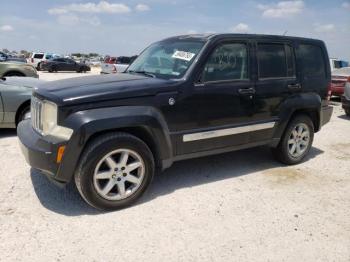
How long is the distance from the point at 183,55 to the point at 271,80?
52.5 inches

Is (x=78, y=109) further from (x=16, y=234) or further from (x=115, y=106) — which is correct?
(x=16, y=234)

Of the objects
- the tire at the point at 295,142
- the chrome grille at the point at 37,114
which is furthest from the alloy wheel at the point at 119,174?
the tire at the point at 295,142

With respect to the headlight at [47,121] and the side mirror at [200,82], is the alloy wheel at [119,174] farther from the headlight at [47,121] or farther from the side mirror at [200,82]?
the side mirror at [200,82]

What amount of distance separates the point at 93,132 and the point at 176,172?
1769 millimetres

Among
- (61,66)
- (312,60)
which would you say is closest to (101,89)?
(312,60)

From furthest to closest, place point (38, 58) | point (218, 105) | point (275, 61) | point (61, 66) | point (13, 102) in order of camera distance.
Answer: point (38, 58), point (61, 66), point (13, 102), point (275, 61), point (218, 105)

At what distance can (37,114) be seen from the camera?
3.79 m

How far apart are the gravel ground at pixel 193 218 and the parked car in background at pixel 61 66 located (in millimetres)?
28147

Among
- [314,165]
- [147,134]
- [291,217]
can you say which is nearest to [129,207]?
[147,134]

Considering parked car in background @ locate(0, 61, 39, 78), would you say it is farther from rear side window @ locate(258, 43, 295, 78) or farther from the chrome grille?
rear side window @ locate(258, 43, 295, 78)

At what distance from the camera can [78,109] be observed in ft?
11.1

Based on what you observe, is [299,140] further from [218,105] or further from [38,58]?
[38,58]

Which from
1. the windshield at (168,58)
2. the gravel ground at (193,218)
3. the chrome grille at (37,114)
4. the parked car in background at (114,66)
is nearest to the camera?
the gravel ground at (193,218)

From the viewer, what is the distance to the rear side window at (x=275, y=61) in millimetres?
4723
